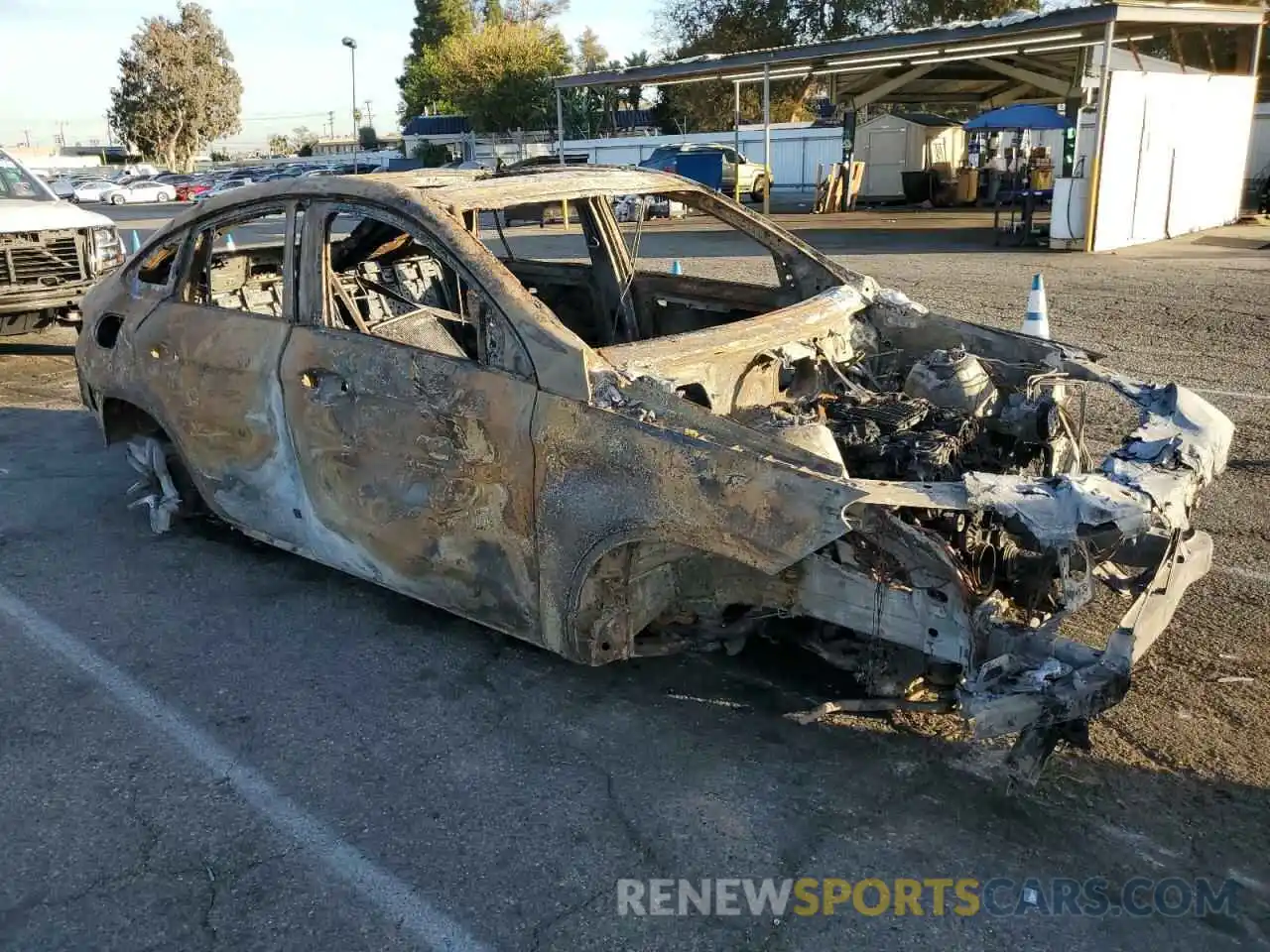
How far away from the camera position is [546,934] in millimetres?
2631

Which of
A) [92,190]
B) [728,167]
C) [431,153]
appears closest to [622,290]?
[728,167]

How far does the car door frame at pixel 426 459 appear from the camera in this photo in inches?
138

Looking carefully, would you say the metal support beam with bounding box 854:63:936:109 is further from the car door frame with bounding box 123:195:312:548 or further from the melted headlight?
the car door frame with bounding box 123:195:312:548

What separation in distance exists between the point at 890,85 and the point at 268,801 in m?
26.4

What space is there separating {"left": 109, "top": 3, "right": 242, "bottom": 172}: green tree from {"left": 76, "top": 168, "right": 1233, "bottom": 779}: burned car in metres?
69.7

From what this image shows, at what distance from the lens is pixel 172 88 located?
65.0 meters

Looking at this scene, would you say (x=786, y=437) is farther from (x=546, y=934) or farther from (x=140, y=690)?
(x=140, y=690)

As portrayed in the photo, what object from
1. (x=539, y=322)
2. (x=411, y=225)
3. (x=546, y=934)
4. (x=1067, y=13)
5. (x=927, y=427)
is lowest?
(x=546, y=934)

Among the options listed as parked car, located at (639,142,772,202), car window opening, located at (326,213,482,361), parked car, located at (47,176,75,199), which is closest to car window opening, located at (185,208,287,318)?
car window opening, located at (326,213,482,361)

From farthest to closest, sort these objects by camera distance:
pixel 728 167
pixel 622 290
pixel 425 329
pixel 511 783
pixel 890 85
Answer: pixel 728 167
pixel 890 85
pixel 622 290
pixel 425 329
pixel 511 783

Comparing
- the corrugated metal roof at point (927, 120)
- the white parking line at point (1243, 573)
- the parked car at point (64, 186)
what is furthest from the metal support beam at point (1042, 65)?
the parked car at point (64, 186)

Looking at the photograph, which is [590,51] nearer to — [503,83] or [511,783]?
[503,83]

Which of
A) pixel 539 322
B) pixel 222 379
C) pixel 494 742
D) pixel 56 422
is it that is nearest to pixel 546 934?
pixel 494 742

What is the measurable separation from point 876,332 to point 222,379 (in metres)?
2.90
